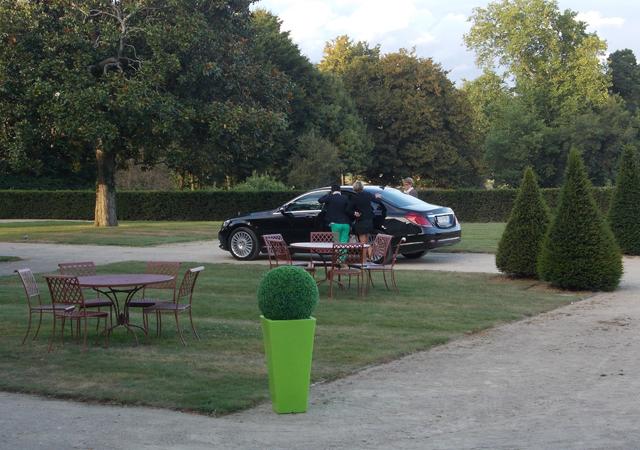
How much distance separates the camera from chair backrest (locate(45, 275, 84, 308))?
33.4 feet

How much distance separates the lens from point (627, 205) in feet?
70.6

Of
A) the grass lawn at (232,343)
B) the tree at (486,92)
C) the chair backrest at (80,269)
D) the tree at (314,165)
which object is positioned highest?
the tree at (486,92)

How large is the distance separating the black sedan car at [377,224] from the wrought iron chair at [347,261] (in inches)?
122

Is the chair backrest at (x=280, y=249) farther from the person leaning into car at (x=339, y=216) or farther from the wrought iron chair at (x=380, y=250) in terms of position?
the person leaning into car at (x=339, y=216)

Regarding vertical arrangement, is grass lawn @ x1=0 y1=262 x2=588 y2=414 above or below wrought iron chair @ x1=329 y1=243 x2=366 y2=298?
below

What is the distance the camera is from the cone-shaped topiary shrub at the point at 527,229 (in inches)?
658

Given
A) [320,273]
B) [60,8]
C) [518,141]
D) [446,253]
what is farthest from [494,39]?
[320,273]

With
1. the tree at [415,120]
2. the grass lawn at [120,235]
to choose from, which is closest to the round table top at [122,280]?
the grass lawn at [120,235]

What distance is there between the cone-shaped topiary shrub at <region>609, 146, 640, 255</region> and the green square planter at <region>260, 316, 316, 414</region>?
1541 centimetres

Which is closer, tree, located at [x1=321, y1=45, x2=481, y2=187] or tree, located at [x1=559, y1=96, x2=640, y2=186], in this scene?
tree, located at [x1=559, y1=96, x2=640, y2=186]

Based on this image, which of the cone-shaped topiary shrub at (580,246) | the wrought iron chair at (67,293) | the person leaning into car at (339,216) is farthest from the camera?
the person leaning into car at (339,216)

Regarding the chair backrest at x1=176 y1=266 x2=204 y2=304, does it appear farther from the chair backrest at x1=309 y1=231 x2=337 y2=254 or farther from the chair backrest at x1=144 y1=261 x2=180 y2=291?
the chair backrest at x1=309 y1=231 x2=337 y2=254

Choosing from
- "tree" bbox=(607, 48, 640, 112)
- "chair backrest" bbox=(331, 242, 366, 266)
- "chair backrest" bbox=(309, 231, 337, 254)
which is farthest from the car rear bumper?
"tree" bbox=(607, 48, 640, 112)

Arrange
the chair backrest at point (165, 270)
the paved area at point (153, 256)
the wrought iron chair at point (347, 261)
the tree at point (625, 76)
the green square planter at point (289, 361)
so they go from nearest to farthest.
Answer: the green square planter at point (289, 361), the chair backrest at point (165, 270), the wrought iron chair at point (347, 261), the paved area at point (153, 256), the tree at point (625, 76)
